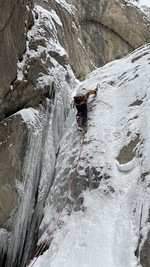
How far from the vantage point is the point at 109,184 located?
542cm

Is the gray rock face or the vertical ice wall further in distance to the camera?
the gray rock face

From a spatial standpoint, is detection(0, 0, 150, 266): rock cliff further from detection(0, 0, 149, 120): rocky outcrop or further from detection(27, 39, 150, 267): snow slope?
detection(27, 39, 150, 267): snow slope

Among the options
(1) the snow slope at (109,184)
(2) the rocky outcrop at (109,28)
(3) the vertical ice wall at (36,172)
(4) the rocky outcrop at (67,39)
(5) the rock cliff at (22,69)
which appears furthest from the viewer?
(2) the rocky outcrop at (109,28)

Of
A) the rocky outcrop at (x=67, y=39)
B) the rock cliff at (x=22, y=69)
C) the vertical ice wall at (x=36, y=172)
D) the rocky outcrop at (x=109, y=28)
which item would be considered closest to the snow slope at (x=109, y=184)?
the vertical ice wall at (x=36, y=172)

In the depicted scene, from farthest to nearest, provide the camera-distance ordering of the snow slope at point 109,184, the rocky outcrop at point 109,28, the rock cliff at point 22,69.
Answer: the rocky outcrop at point 109,28 → the rock cliff at point 22,69 → the snow slope at point 109,184

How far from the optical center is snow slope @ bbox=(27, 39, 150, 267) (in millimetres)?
4520

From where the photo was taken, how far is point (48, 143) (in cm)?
755

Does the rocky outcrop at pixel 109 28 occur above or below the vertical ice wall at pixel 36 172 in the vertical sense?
above

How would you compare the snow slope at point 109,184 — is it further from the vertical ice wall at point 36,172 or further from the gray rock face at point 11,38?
the gray rock face at point 11,38

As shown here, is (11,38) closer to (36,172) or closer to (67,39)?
(36,172)

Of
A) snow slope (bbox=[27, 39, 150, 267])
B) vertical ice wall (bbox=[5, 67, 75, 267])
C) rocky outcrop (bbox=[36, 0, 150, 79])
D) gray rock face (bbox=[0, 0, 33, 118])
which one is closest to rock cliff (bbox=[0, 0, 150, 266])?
gray rock face (bbox=[0, 0, 33, 118])

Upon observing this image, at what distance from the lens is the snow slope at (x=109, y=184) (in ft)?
14.8

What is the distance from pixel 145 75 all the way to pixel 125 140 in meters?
1.73

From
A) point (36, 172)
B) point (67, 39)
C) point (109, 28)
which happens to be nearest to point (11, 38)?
point (36, 172)
